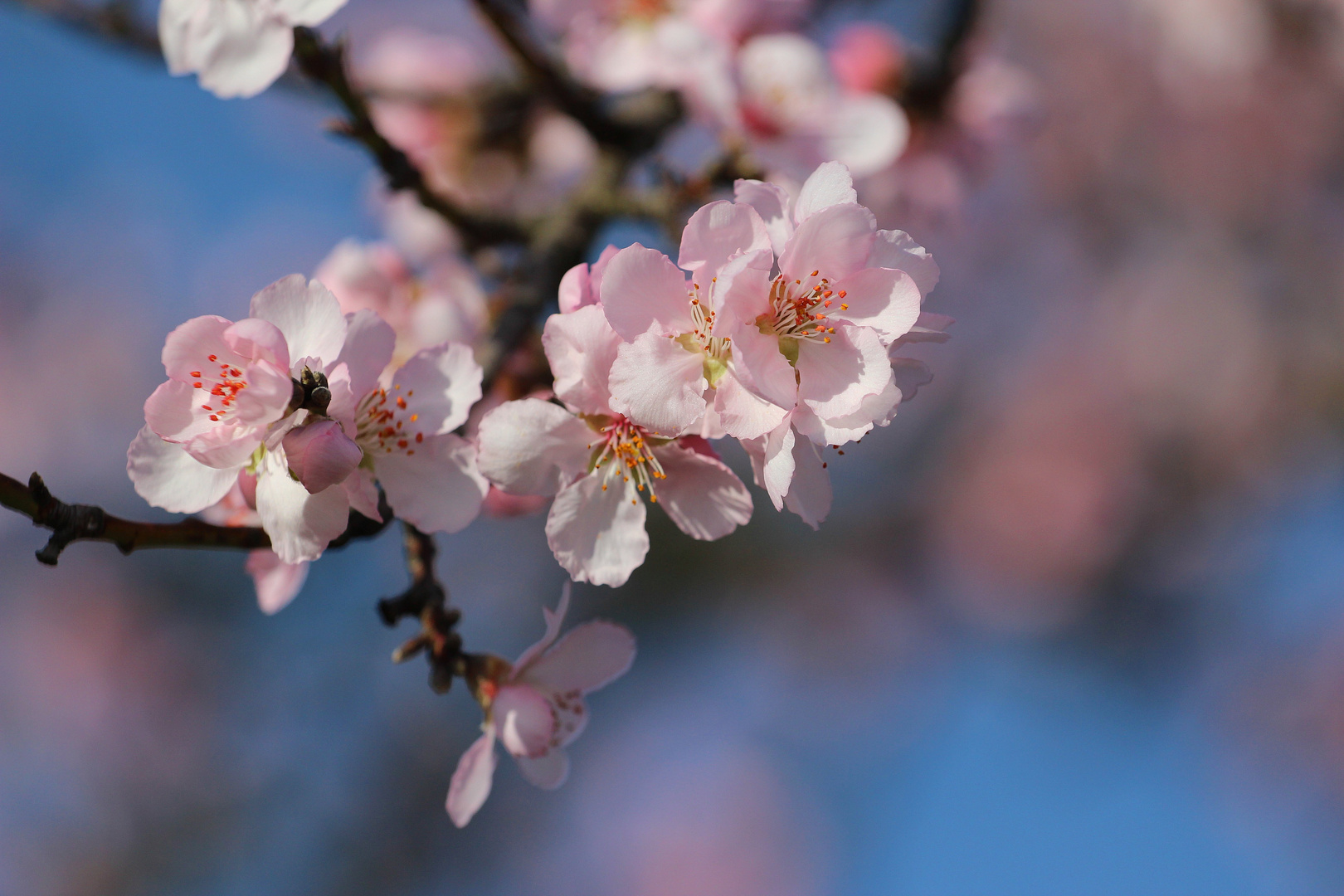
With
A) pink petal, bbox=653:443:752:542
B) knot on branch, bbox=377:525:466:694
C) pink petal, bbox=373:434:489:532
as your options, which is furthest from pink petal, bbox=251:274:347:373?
pink petal, bbox=653:443:752:542

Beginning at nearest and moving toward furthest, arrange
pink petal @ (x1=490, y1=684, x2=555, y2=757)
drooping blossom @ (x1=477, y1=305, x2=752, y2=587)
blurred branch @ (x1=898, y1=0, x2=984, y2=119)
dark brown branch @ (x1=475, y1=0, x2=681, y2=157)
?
drooping blossom @ (x1=477, y1=305, x2=752, y2=587) < pink petal @ (x1=490, y1=684, x2=555, y2=757) < dark brown branch @ (x1=475, y1=0, x2=681, y2=157) < blurred branch @ (x1=898, y1=0, x2=984, y2=119)

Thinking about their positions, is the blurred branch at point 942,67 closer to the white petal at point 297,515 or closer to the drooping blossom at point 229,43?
the drooping blossom at point 229,43

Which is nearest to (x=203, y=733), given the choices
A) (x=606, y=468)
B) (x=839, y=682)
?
(x=839, y=682)

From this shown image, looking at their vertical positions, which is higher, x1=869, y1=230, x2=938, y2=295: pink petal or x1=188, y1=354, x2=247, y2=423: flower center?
x1=869, y1=230, x2=938, y2=295: pink petal

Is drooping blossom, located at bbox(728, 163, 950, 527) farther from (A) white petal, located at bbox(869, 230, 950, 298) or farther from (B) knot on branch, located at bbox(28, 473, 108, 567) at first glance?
(B) knot on branch, located at bbox(28, 473, 108, 567)

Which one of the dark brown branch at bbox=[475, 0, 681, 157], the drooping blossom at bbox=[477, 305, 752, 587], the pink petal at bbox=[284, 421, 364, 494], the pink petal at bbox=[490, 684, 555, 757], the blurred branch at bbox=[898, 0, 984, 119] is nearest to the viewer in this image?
the pink petal at bbox=[284, 421, 364, 494]

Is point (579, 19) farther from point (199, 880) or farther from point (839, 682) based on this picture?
point (839, 682)
